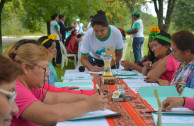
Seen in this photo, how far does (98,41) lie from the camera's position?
3.31 m

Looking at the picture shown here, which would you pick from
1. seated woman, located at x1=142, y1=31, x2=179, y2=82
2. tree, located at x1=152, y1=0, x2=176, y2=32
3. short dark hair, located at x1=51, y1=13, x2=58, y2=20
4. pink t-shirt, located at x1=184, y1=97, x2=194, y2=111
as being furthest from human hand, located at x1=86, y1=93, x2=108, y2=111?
short dark hair, located at x1=51, y1=13, x2=58, y2=20

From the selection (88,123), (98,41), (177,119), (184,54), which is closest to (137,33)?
(98,41)

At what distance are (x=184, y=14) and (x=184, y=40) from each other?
22780 mm

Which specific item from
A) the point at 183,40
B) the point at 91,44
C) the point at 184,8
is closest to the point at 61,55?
the point at 91,44

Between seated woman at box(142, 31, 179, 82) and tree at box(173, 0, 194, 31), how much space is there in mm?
21607

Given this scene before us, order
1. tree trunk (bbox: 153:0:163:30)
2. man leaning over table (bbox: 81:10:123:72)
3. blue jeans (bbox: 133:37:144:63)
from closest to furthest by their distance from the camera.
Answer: man leaning over table (bbox: 81:10:123:72)
tree trunk (bbox: 153:0:163:30)
blue jeans (bbox: 133:37:144:63)

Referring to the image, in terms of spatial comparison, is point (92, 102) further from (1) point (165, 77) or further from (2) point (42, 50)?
(1) point (165, 77)

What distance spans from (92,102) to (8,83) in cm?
70

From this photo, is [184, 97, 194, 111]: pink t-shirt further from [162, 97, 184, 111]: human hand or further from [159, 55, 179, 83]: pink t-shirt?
[159, 55, 179, 83]: pink t-shirt

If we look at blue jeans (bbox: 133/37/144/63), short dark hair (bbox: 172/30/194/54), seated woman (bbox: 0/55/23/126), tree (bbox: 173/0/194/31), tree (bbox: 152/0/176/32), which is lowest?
blue jeans (bbox: 133/37/144/63)

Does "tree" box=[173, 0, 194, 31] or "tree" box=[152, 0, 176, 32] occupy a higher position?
"tree" box=[173, 0, 194, 31]

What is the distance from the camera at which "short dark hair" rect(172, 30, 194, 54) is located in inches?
79.8

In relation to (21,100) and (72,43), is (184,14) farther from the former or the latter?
(21,100)

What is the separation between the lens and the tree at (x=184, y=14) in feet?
74.7
